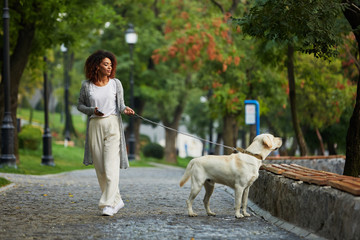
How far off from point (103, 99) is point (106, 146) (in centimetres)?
65

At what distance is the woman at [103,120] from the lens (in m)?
8.99

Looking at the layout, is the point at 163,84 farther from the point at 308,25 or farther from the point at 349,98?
the point at 308,25

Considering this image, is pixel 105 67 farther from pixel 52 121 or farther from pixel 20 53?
pixel 52 121

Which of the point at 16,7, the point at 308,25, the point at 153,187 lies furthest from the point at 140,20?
the point at 308,25

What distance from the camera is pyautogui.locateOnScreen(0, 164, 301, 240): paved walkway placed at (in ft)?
23.9

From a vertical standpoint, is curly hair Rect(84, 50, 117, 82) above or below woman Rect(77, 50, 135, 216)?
above

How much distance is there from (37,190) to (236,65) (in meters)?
15.2

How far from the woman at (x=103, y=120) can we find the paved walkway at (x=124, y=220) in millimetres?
576

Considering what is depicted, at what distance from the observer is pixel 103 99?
9.03 meters

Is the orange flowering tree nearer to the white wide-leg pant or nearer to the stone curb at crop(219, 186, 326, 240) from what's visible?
the stone curb at crop(219, 186, 326, 240)

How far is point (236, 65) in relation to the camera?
26906 mm

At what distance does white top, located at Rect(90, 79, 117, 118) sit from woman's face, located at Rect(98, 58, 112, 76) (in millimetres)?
202

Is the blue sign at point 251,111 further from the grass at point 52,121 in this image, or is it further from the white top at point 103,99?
the grass at point 52,121

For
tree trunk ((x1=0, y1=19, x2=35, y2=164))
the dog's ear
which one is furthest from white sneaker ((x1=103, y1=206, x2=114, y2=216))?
tree trunk ((x1=0, y1=19, x2=35, y2=164))
